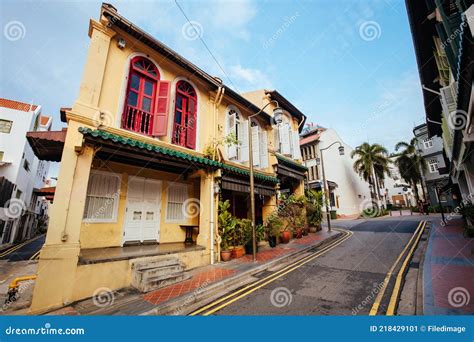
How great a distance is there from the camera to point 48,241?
188 inches

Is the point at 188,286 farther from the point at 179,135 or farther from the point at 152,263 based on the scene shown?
the point at 179,135

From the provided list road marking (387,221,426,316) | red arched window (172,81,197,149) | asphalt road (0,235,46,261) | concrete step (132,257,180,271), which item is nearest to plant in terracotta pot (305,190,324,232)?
road marking (387,221,426,316)

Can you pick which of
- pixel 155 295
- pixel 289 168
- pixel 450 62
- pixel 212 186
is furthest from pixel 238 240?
pixel 450 62

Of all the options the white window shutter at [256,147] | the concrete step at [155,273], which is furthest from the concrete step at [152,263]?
the white window shutter at [256,147]

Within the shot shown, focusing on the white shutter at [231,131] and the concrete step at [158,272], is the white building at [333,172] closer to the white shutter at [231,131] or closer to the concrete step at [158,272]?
the white shutter at [231,131]

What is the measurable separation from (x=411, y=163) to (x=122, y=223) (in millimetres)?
36947

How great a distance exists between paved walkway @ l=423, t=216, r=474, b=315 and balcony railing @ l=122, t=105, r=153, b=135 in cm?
864

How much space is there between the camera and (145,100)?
24.8 ft

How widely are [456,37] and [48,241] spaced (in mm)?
11344

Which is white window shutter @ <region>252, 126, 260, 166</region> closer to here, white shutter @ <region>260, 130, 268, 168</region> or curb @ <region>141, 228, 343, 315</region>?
white shutter @ <region>260, 130, 268, 168</region>

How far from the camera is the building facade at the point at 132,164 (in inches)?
202

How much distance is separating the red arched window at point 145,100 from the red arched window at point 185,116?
0.83 metres

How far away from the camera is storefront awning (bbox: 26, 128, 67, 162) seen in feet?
17.7

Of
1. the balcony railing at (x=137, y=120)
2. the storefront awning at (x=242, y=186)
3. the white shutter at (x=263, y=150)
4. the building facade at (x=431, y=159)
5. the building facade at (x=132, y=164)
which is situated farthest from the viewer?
the building facade at (x=431, y=159)
